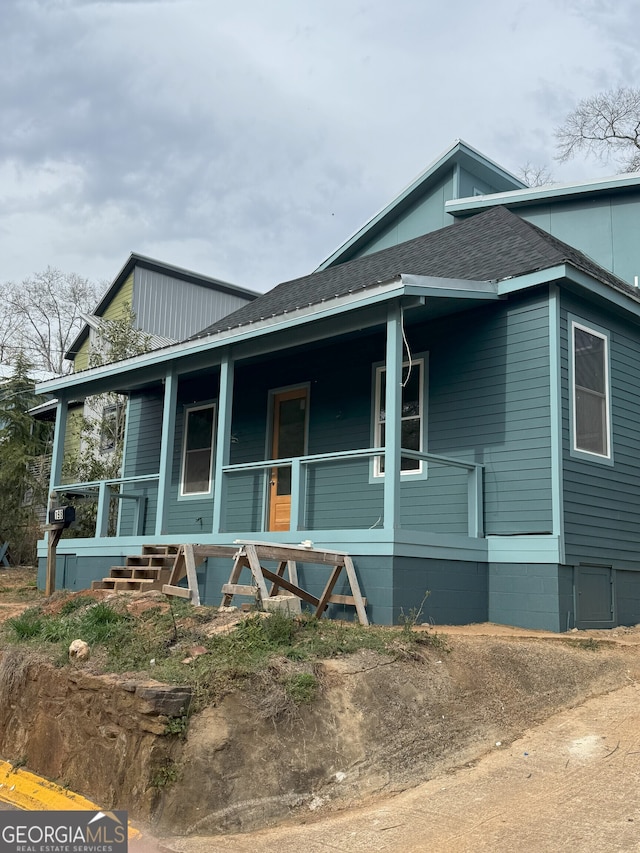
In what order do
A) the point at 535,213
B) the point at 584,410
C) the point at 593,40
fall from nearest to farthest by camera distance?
1. the point at 584,410
2. the point at 535,213
3. the point at 593,40

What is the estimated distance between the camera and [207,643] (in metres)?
6.52

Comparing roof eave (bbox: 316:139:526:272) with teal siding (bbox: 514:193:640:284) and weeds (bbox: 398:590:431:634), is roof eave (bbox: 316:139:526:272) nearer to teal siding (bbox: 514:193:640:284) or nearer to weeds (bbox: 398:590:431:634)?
teal siding (bbox: 514:193:640:284)

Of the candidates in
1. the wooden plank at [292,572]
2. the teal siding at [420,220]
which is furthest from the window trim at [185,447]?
the teal siding at [420,220]

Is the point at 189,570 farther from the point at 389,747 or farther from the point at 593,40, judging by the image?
the point at 593,40

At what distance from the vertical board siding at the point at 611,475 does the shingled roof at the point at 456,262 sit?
0.63m

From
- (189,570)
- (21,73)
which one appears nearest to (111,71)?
(21,73)

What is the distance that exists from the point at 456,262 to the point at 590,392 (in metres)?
2.68

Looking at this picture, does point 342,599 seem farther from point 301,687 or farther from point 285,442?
point 285,442

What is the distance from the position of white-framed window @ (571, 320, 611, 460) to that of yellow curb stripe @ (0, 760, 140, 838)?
6.62 m

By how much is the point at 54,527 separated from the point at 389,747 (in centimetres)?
780

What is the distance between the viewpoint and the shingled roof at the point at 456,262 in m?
10.4

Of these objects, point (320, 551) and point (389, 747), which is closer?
point (389, 747)

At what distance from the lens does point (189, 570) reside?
8.31 m

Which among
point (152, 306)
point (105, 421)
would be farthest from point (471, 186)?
point (152, 306)
